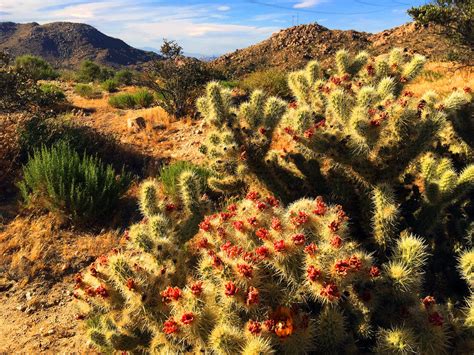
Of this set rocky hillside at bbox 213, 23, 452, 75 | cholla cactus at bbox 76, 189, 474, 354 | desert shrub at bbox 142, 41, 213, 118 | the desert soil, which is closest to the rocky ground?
the desert soil

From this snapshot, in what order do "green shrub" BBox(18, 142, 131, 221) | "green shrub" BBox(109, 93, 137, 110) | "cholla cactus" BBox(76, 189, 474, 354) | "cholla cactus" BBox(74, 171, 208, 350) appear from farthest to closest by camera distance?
"green shrub" BBox(109, 93, 137, 110), "green shrub" BBox(18, 142, 131, 221), "cholla cactus" BBox(74, 171, 208, 350), "cholla cactus" BBox(76, 189, 474, 354)

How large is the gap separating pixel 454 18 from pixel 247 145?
41.8 feet

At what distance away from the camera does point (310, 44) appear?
41.3 metres

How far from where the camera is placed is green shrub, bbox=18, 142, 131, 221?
5656mm

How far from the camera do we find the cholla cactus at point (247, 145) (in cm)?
468

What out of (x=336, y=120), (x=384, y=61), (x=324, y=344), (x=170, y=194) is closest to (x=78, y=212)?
(x=170, y=194)

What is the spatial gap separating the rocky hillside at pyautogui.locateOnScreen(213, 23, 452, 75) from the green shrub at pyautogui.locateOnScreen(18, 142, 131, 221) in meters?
28.9

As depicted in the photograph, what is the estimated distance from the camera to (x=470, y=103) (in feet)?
16.6

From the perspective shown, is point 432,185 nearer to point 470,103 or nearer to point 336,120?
point 336,120

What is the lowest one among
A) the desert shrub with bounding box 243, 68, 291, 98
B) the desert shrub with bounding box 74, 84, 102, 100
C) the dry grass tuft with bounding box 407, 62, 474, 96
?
the desert shrub with bounding box 74, 84, 102, 100

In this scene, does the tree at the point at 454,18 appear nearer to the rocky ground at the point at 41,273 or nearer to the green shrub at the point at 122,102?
the green shrub at the point at 122,102

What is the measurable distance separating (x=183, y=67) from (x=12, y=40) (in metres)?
99.9

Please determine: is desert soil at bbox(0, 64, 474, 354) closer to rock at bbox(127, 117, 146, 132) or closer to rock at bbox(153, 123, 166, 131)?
rock at bbox(127, 117, 146, 132)

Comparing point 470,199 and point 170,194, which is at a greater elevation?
point 470,199
